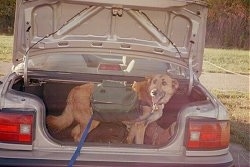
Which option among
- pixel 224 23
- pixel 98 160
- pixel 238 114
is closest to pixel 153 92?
pixel 98 160

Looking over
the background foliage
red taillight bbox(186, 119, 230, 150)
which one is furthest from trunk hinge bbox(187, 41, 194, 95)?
the background foliage

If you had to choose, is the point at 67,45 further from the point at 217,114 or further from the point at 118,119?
the point at 217,114

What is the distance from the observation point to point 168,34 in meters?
4.24

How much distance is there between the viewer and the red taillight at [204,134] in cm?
331

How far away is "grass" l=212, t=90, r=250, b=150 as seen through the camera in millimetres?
6417

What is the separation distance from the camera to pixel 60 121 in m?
3.99

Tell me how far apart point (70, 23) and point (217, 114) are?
4.97 feet

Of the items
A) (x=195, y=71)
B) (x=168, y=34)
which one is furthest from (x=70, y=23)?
(x=195, y=71)

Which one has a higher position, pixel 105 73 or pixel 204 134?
pixel 105 73

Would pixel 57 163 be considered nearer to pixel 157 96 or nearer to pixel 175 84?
pixel 157 96

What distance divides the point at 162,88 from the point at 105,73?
0.76 metres

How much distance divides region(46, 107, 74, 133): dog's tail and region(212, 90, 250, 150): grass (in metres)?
2.98

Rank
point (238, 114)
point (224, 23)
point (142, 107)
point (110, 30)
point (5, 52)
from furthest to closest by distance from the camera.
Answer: point (224, 23) → point (5, 52) → point (238, 114) → point (110, 30) → point (142, 107)

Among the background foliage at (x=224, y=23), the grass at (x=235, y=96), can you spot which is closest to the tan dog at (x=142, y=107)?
the grass at (x=235, y=96)
